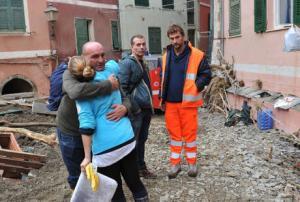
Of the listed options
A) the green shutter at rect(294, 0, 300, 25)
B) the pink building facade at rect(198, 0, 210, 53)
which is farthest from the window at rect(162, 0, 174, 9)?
the green shutter at rect(294, 0, 300, 25)

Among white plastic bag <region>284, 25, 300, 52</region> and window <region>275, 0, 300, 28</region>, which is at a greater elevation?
window <region>275, 0, 300, 28</region>

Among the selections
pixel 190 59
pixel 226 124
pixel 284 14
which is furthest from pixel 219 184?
pixel 284 14

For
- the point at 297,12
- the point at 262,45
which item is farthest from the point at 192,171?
the point at 262,45

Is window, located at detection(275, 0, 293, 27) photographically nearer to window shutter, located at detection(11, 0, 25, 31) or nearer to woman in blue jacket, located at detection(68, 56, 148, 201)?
woman in blue jacket, located at detection(68, 56, 148, 201)

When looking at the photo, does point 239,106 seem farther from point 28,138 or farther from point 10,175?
point 10,175

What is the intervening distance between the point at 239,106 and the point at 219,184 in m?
4.91

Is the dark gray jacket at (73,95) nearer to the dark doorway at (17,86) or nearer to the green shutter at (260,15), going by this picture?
the green shutter at (260,15)

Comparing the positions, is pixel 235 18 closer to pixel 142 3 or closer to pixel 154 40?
pixel 142 3

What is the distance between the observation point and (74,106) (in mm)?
3092

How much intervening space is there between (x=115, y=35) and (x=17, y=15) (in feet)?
21.5

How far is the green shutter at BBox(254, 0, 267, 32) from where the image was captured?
7.83 m

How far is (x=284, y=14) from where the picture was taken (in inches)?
287

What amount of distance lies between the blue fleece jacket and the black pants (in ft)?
0.59

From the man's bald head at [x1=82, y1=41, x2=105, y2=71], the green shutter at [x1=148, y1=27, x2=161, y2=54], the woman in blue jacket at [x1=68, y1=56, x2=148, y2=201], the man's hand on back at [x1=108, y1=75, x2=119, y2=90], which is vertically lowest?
the woman in blue jacket at [x1=68, y1=56, x2=148, y2=201]
